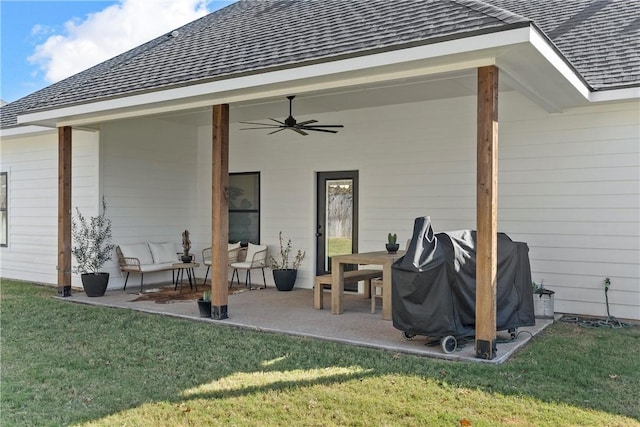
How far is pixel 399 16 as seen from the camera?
5262 millimetres

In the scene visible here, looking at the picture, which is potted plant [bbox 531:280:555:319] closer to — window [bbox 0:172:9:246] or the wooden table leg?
the wooden table leg

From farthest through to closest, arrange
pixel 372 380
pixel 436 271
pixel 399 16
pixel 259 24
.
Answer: pixel 259 24 → pixel 399 16 → pixel 436 271 → pixel 372 380

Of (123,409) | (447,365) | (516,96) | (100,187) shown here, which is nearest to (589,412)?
(447,365)

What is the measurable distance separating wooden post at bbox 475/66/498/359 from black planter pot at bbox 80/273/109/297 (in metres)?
5.79

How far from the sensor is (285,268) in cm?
871

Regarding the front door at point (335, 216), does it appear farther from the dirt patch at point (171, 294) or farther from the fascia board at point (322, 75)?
the fascia board at point (322, 75)

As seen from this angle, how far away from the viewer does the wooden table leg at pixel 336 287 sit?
6402 mm

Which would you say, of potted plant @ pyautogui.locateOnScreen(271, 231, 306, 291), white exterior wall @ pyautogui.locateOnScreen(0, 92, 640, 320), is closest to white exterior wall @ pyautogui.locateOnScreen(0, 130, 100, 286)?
white exterior wall @ pyautogui.locateOnScreen(0, 92, 640, 320)

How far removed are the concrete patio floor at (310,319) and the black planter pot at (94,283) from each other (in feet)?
0.38

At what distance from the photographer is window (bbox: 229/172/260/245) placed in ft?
31.0

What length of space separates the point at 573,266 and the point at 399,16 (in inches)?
149

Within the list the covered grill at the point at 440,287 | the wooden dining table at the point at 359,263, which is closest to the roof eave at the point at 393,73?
the covered grill at the point at 440,287

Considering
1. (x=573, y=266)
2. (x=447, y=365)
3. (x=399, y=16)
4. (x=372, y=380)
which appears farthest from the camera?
(x=573, y=266)

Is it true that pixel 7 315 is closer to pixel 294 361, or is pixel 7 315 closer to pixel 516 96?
pixel 294 361
